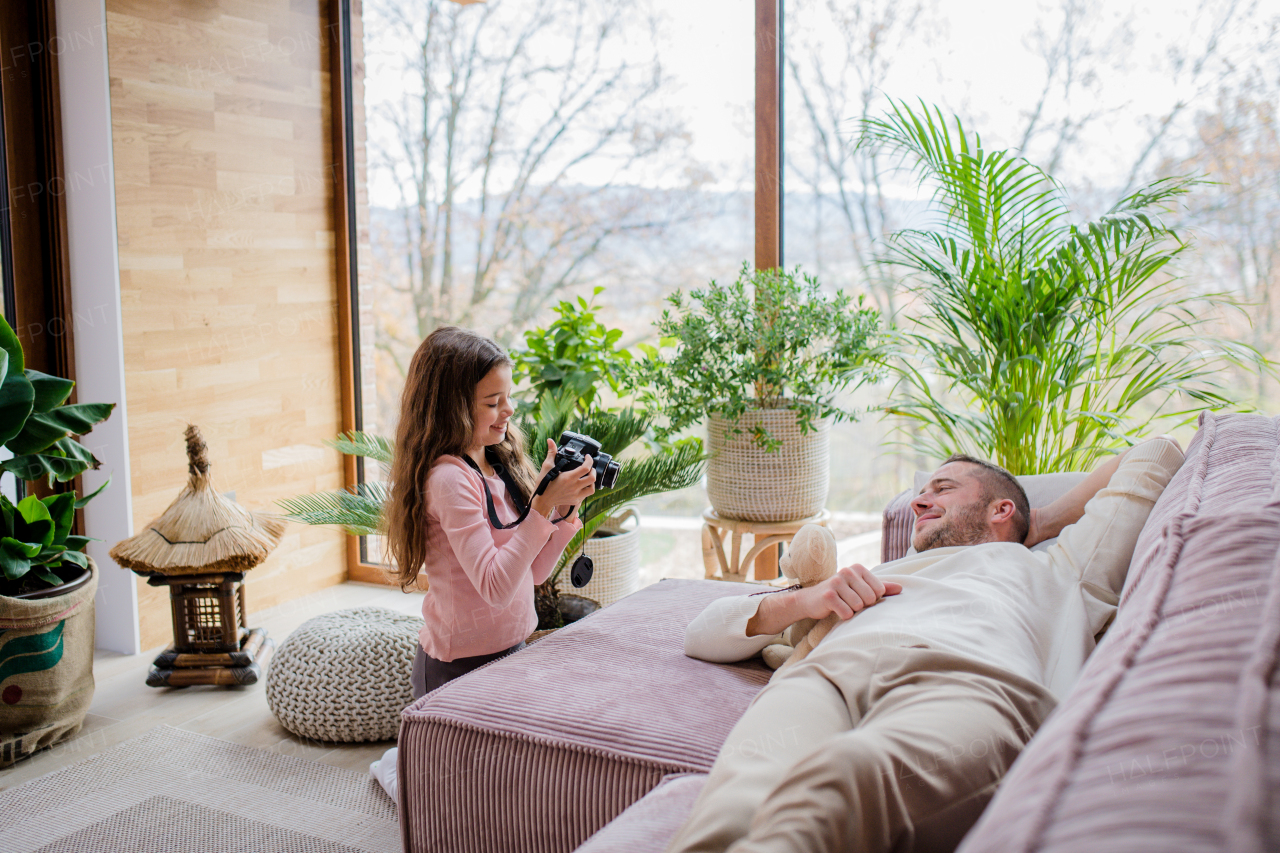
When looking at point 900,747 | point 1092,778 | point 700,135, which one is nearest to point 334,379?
point 700,135

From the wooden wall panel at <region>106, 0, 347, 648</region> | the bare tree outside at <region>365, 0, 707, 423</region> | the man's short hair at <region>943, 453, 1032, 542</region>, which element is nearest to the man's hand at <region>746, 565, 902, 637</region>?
the man's short hair at <region>943, 453, 1032, 542</region>

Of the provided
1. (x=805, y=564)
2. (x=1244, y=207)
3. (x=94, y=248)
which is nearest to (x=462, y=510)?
(x=805, y=564)

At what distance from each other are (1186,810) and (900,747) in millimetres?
371

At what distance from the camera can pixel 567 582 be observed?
9.53 ft

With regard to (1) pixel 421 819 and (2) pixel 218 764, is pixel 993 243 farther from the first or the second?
(2) pixel 218 764

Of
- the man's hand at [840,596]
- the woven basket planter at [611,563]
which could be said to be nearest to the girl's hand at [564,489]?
the man's hand at [840,596]

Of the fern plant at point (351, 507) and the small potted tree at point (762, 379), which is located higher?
the small potted tree at point (762, 379)

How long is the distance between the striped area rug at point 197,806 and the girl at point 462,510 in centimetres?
42

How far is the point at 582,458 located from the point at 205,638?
5.61 ft

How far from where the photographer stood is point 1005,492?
1.72 metres

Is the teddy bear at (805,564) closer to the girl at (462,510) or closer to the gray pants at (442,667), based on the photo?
the girl at (462,510)

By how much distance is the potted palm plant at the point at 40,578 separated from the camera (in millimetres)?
2266

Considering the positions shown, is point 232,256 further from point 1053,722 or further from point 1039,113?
point 1053,722


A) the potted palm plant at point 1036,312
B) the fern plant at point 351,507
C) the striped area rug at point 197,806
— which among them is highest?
the potted palm plant at point 1036,312
